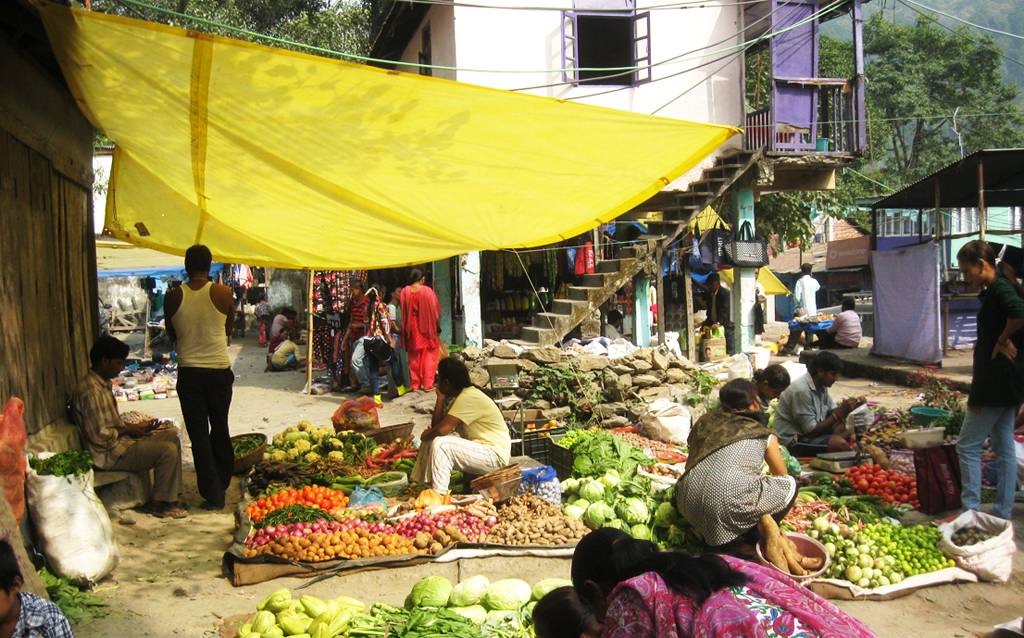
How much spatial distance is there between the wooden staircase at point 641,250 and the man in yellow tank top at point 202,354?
800cm

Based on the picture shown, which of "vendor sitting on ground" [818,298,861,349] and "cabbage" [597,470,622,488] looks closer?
"cabbage" [597,470,622,488]

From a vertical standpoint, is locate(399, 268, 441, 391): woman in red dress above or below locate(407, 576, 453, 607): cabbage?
above

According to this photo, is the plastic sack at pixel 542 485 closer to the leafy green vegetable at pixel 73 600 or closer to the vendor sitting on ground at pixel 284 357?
the leafy green vegetable at pixel 73 600

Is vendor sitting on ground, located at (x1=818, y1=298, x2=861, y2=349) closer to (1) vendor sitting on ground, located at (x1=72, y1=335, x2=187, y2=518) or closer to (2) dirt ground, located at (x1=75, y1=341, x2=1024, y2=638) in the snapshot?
(2) dirt ground, located at (x1=75, y1=341, x2=1024, y2=638)

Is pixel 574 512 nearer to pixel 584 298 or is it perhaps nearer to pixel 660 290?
pixel 584 298

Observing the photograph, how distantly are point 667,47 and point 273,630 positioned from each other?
13.7m

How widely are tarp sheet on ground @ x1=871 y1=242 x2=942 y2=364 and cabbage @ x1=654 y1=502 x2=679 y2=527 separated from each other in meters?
9.14

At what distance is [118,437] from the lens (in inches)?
251

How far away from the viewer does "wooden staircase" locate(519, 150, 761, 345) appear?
14484 millimetres

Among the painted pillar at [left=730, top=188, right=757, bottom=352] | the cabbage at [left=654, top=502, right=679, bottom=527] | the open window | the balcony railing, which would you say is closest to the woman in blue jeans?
the cabbage at [left=654, top=502, right=679, bottom=527]

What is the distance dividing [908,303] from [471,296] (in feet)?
24.8

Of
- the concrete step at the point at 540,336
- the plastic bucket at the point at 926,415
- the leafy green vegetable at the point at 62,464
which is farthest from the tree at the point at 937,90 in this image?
the leafy green vegetable at the point at 62,464

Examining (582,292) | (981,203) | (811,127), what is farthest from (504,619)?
(811,127)

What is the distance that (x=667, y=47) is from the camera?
15352mm
